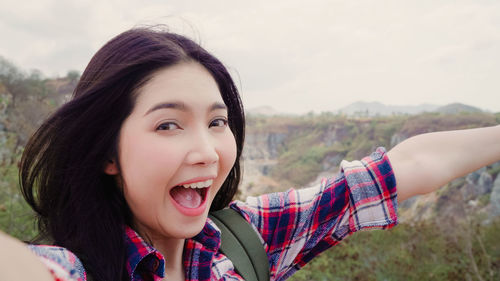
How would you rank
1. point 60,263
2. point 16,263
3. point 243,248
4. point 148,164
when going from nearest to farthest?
1. point 16,263
2. point 60,263
3. point 148,164
4. point 243,248

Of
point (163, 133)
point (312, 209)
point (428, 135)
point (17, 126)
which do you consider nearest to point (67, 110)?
point (163, 133)

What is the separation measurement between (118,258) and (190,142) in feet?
1.09

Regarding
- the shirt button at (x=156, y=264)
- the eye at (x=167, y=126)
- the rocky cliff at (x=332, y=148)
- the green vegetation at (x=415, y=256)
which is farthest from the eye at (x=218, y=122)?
the rocky cliff at (x=332, y=148)

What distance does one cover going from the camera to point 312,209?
129 centimetres

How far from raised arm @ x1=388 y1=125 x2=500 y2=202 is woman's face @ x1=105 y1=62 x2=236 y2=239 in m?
0.61

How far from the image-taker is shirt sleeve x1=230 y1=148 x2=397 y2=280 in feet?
4.09

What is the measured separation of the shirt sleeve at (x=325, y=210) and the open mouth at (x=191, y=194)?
242 mm

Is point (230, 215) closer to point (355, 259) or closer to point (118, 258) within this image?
point (118, 258)

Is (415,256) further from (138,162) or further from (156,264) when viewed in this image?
(138,162)

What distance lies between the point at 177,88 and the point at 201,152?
0.17m

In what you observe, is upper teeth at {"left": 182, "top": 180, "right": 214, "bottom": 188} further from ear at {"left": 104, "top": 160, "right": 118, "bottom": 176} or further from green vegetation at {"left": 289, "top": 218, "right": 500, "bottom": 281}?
green vegetation at {"left": 289, "top": 218, "right": 500, "bottom": 281}

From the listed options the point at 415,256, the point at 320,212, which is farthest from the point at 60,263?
the point at 415,256

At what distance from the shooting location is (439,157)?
1271mm

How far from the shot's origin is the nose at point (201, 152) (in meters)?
0.96
